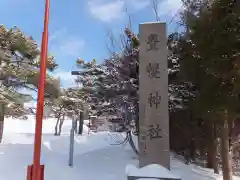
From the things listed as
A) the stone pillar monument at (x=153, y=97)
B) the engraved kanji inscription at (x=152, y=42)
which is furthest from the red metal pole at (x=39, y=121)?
the engraved kanji inscription at (x=152, y=42)

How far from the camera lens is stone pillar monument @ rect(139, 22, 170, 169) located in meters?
7.30

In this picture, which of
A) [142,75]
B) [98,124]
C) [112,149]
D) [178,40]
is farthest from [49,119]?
[142,75]

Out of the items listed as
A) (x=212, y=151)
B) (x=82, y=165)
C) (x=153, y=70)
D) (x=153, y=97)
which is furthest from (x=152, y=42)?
(x=212, y=151)

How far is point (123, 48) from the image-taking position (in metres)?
12.1

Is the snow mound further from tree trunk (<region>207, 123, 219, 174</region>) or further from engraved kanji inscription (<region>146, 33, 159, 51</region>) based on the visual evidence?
tree trunk (<region>207, 123, 219, 174</region>)

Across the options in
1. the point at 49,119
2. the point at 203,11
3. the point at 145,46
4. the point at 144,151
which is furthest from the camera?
the point at 49,119

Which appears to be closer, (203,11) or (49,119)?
(203,11)

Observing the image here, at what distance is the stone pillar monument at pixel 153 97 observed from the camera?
7.30 meters

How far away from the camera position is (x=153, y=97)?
24.8 feet

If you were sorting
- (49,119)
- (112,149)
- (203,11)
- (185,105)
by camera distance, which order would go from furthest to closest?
(49,119) → (112,149) → (185,105) → (203,11)

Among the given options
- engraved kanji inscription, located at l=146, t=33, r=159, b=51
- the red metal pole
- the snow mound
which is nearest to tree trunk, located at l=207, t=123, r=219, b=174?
engraved kanji inscription, located at l=146, t=33, r=159, b=51

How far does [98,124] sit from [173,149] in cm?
1424

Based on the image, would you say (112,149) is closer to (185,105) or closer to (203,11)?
(185,105)

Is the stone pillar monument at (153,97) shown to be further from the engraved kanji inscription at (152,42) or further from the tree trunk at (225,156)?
the tree trunk at (225,156)
